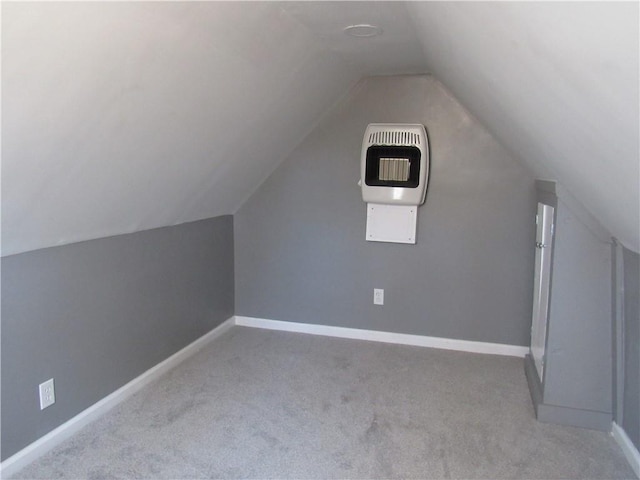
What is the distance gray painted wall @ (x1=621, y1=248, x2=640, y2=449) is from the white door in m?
0.36

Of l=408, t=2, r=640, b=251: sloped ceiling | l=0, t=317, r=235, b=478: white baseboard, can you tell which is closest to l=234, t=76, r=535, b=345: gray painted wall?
l=0, t=317, r=235, b=478: white baseboard

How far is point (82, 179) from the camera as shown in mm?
1823

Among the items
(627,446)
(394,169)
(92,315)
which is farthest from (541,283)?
(92,315)

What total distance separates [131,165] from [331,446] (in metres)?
1.49

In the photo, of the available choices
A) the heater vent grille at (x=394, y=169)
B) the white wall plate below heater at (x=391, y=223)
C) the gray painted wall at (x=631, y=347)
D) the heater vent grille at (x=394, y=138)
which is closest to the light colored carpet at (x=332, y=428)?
the gray painted wall at (x=631, y=347)

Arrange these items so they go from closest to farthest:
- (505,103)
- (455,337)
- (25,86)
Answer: (25,86) → (505,103) → (455,337)

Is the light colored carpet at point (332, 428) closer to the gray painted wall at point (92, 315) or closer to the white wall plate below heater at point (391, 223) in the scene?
the gray painted wall at point (92, 315)

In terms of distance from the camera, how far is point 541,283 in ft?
8.77

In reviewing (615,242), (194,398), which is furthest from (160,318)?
(615,242)

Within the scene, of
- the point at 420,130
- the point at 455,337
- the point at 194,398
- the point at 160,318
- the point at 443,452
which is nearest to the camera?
the point at 443,452

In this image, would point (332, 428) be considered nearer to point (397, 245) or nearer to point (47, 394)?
point (47, 394)

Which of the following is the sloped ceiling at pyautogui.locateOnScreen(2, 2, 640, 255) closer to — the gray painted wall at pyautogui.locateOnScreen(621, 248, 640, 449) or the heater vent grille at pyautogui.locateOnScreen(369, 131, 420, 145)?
the gray painted wall at pyautogui.locateOnScreen(621, 248, 640, 449)

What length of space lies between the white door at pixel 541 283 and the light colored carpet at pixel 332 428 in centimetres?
25

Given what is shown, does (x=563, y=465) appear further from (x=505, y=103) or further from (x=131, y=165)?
(x=131, y=165)
